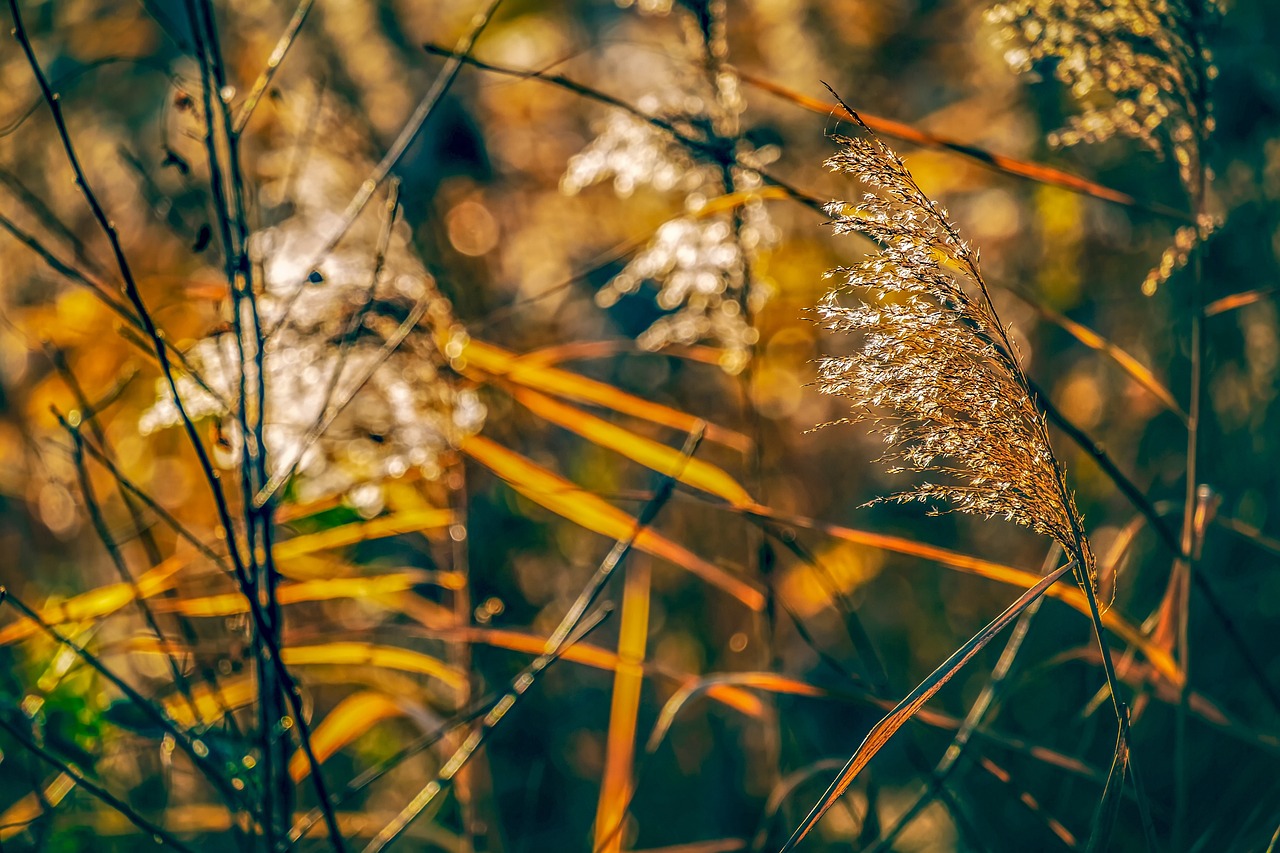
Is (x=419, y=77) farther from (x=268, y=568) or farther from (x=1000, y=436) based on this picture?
(x=1000, y=436)

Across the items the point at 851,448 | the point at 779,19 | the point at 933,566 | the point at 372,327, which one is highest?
the point at 779,19

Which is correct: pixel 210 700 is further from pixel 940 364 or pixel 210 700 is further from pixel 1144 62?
pixel 1144 62

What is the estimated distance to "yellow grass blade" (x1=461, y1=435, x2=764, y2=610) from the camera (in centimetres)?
121

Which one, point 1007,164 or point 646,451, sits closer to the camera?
point 1007,164

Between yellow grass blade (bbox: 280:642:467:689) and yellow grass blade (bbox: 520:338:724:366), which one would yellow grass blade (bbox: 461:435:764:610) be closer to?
yellow grass blade (bbox: 520:338:724:366)

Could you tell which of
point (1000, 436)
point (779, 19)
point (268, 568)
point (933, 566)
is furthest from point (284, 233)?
point (933, 566)

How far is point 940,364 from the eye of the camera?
699 millimetres

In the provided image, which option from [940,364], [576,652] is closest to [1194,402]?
[940,364]

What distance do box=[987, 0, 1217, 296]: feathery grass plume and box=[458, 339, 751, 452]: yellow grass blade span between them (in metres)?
0.58

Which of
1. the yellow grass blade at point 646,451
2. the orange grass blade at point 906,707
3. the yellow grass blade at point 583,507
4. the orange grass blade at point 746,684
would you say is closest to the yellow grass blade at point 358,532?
the yellow grass blade at point 583,507

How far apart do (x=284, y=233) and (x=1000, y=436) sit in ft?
4.44

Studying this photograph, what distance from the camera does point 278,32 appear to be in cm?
280

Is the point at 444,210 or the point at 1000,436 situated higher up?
the point at 444,210

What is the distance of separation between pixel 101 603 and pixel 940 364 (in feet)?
3.63
